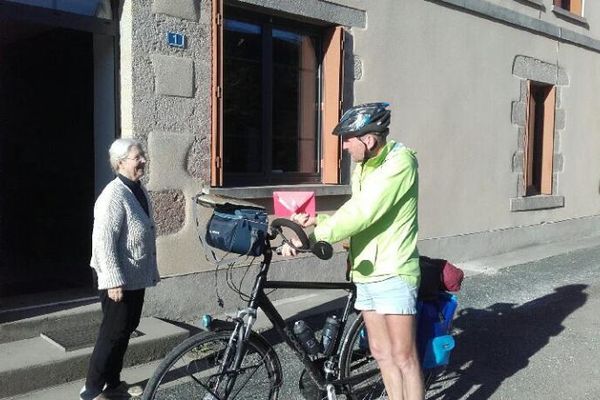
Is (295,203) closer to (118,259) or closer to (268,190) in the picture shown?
(118,259)

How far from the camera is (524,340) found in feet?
17.4

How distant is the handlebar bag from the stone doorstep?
1.72 meters

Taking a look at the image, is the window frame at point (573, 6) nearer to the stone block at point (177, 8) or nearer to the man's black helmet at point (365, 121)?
the stone block at point (177, 8)

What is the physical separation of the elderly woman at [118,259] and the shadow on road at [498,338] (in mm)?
2013

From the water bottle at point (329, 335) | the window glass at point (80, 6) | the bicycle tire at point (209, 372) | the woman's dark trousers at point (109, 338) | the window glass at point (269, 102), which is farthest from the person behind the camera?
the window glass at point (269, 102)

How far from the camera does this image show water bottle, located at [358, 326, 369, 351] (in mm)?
3633

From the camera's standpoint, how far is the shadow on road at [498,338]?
436cm

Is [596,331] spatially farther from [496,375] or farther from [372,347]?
[372,347]

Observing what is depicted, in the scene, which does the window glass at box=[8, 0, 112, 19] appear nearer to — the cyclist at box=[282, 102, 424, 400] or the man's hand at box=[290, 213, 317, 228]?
the cyclist at box=[282, 102, 424, 400]

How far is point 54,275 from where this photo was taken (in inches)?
228

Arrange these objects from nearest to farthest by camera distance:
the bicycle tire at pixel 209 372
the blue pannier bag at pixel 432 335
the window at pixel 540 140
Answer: the bicycle tire at pixel 209 372 < the blue pannier bag at pixel 432 335 < the window at pixel 540 140

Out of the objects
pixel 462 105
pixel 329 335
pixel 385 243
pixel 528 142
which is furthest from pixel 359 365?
pixel 528 142

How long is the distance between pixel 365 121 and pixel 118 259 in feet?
5.46

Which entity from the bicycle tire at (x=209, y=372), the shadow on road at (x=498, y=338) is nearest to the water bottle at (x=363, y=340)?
the bicycle tire at (x=209, y=372)
